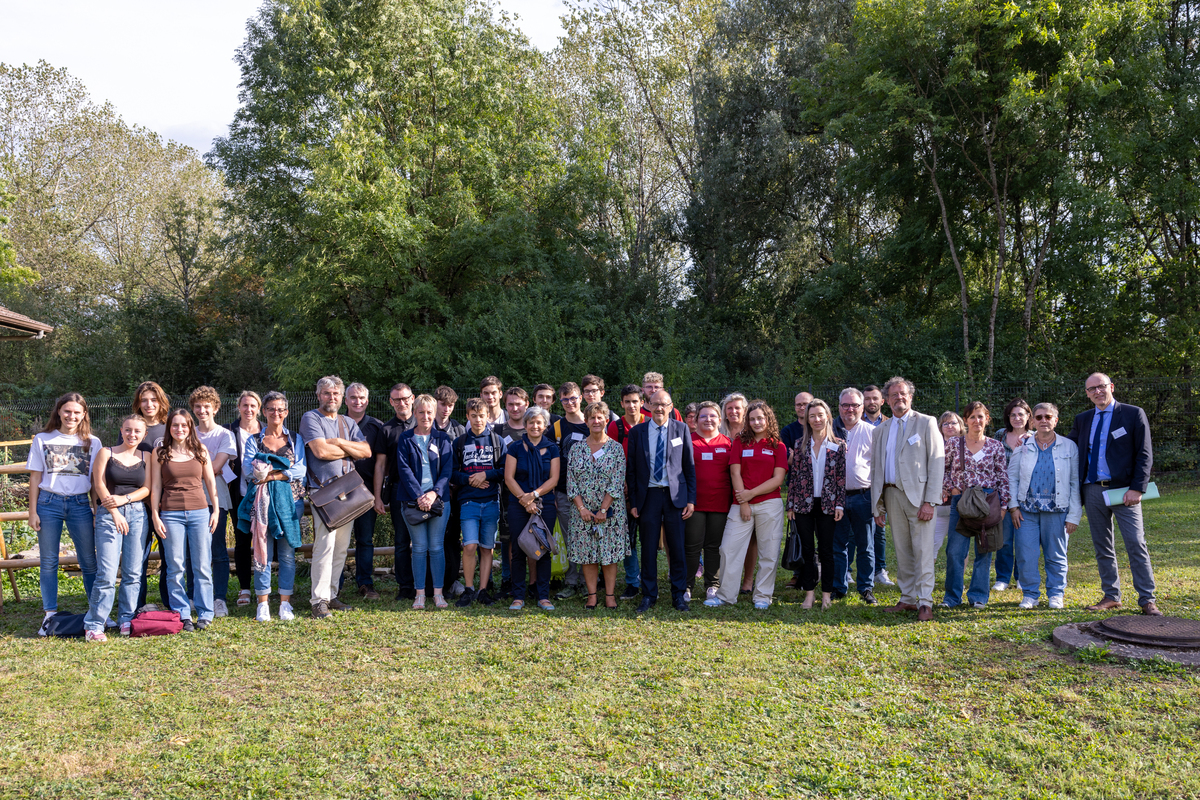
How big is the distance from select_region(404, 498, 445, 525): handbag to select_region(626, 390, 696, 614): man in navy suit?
1.64 m

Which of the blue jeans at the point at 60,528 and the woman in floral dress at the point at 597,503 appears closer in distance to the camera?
the blue jeans at the point at 60,528

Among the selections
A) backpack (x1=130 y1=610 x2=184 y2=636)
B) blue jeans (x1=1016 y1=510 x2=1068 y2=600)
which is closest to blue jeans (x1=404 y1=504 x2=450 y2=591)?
backpack (x1=130 y1=610 x2=184 y2=636)

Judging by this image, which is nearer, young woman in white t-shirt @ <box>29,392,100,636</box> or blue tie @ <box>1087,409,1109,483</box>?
Result: young woman in white t-shirt @ <box>29,392,100,636</box>

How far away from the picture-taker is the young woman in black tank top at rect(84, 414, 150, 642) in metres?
5.70

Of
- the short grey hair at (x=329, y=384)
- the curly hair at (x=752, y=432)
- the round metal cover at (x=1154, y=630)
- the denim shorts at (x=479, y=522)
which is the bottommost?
the round metal cover at (x=1154, y=630)

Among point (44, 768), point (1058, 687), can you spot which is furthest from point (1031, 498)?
point (44, 768)

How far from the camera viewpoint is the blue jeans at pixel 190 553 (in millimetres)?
5922

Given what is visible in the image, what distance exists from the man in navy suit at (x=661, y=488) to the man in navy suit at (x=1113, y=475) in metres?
3.12

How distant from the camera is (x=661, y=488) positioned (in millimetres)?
6426

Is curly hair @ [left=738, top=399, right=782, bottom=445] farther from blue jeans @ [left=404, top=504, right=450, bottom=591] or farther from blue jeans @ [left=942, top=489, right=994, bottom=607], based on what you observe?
blue jeans @ [left=404, top=504, right=450, bottom=591]

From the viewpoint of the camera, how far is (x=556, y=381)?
1714 centimetres

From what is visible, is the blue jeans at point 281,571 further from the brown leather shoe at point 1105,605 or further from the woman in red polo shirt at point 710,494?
the brown leather shoe at point 1105,605

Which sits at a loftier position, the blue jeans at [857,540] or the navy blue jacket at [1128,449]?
the navy blue jacket at [1128,449]

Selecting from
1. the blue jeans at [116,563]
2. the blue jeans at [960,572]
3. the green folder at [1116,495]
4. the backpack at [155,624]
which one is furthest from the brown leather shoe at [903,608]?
the blue jeans at [116,563]
